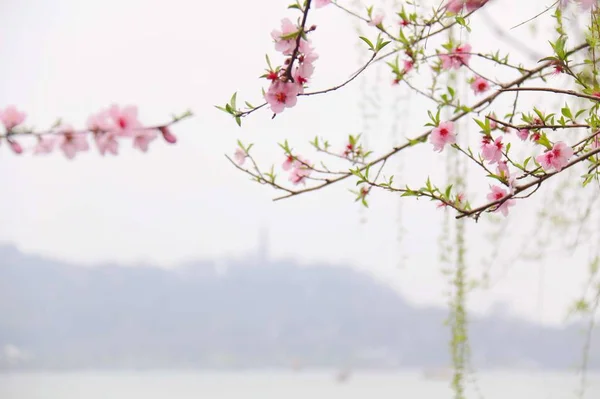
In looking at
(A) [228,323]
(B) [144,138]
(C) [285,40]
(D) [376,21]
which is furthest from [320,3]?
(A) [228,323]

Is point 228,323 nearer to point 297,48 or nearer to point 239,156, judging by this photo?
point 239,156

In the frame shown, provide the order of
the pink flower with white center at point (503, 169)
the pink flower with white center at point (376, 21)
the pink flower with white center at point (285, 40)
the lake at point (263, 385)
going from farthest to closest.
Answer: the lake at point (263, 385) < the pink flower with white center at point (376, 21) < the pink flower with white center at point (503, 169) < the pink flower with white center at point (285, 40)

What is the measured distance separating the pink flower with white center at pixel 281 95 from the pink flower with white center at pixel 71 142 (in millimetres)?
200

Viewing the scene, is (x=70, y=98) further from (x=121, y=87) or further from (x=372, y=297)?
(x=372, y=297)

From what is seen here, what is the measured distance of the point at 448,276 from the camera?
146 centimetres

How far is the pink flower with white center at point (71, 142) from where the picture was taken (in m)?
0.61

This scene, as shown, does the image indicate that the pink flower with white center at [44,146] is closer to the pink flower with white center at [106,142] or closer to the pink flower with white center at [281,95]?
the pink flower with white center at [106,142]

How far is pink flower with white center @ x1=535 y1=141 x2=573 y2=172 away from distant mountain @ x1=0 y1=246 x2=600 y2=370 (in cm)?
140

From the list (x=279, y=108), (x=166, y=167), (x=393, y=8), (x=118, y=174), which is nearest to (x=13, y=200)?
(x=118, y=174)

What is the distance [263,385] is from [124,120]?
179 centimetres

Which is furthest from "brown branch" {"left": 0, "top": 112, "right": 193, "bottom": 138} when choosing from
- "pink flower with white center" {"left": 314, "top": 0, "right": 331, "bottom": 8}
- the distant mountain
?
the distant mountain

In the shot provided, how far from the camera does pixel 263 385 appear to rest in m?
2.25

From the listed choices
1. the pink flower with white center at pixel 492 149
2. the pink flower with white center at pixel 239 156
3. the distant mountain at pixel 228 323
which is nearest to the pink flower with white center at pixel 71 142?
the pink flower with white center at pixel 239 156

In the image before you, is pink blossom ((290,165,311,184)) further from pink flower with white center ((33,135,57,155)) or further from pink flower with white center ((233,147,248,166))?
pink flower with white center ((33,135,57,155))
